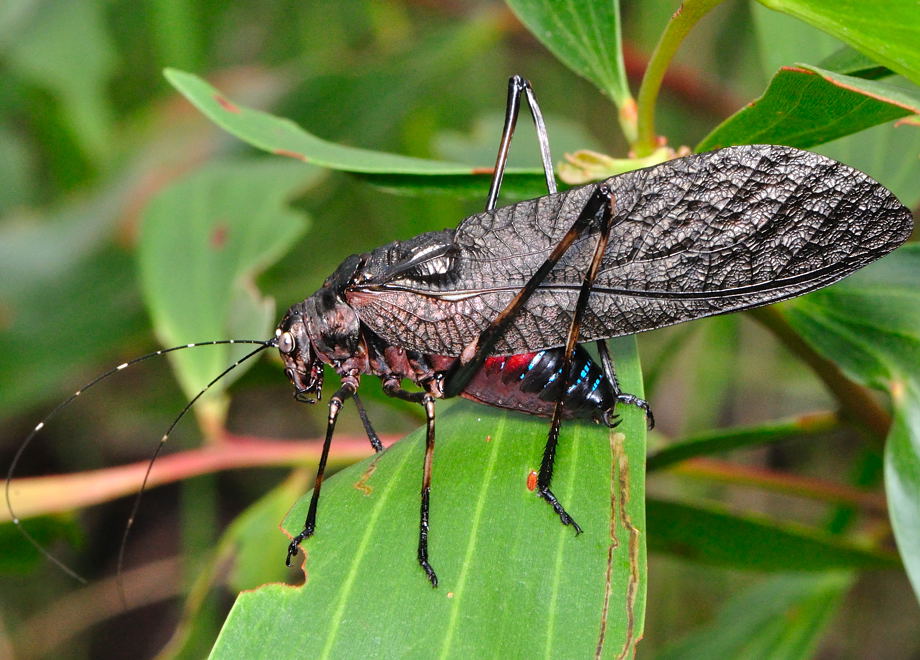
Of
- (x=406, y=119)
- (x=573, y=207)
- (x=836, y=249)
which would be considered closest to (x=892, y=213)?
(x=836, y=249)

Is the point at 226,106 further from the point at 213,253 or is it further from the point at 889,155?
the point at 889,155

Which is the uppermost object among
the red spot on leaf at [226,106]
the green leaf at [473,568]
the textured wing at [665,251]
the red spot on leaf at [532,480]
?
the red spot on leaf at [226,106]

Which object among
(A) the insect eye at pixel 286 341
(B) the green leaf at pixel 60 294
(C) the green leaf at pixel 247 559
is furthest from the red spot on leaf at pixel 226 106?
(B) the green leaf at pixel 60 294

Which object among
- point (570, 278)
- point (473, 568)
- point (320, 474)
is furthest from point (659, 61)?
point (320, 474)

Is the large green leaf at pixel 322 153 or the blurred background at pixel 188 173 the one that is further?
the blurred background at pixel 188 173

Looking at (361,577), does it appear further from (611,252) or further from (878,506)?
(878,506)

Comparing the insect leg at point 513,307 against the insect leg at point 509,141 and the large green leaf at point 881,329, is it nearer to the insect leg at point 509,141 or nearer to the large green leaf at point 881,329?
the insect leg at point 509,141

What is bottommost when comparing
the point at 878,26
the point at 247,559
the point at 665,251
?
the point at 247,559
